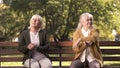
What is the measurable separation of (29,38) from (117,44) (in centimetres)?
205

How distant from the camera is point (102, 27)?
1097 inches

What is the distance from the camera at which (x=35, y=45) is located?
7656mm

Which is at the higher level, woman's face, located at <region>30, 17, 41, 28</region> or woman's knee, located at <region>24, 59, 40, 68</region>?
woman's face, located at <region>30, 17, 41, 28</region>

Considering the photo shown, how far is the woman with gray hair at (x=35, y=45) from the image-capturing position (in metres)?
7.54

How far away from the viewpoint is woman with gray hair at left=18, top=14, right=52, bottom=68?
7.54m

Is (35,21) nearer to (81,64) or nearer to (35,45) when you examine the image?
(35,45)

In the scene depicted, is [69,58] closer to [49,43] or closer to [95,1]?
[49,43]

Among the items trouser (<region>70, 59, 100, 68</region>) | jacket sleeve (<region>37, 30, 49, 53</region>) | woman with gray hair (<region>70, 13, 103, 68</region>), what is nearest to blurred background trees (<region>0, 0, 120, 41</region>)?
jacket sleeve (<region>37, 30, 49, 53</region>)

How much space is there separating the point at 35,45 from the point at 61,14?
20505 millimetres

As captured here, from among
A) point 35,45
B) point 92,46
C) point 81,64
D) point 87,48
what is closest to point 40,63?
point 35,45

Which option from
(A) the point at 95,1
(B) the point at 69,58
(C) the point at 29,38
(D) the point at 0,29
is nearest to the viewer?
(C) the point at 29,38

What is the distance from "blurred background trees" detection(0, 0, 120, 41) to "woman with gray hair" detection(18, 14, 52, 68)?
19.5 metres

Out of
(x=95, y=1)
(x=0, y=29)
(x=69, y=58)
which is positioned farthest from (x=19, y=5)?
(x=69, y=58)

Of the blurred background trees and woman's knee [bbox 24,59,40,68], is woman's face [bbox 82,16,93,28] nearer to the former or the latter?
woman's knee [bbox 24,59,40,68]
